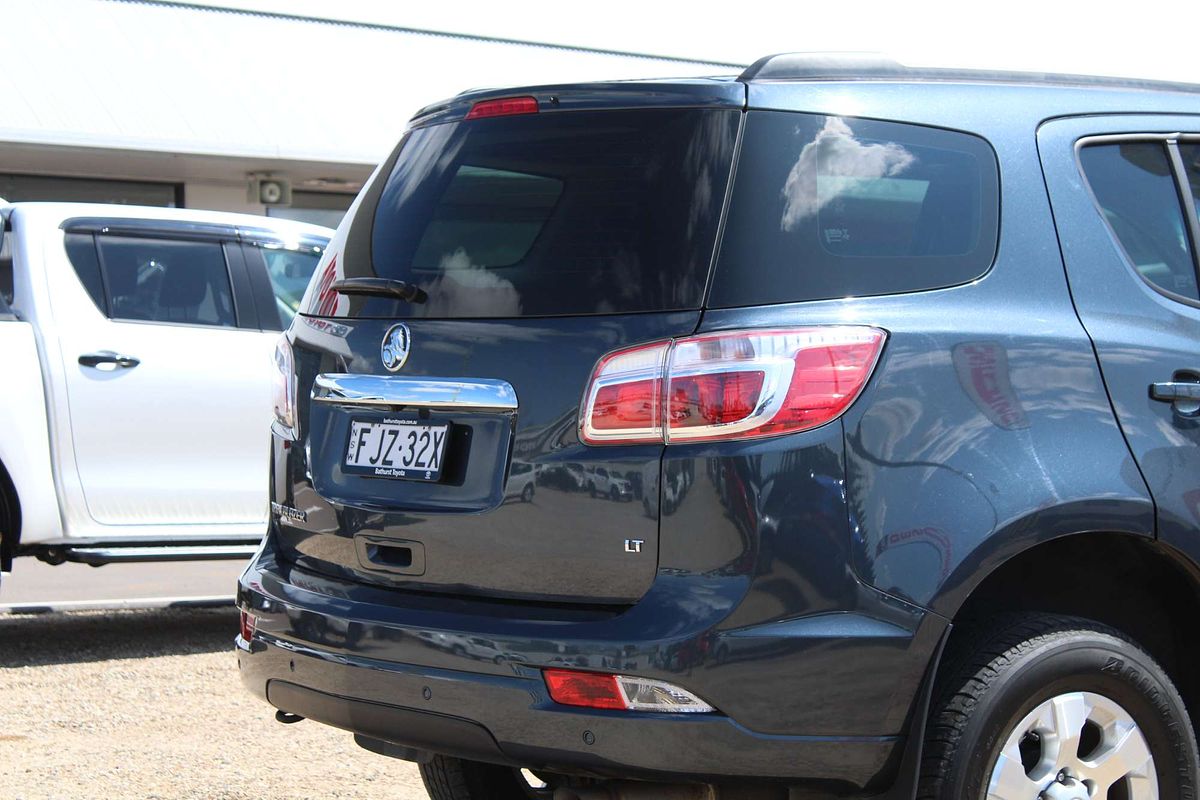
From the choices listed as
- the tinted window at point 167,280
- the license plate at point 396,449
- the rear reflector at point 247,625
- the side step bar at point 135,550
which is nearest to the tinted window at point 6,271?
the tinted window at point 167,280

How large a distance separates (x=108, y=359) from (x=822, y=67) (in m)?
4.39

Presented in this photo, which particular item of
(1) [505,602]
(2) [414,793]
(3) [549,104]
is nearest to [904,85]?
(3) [549,104]

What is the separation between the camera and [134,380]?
670 cm

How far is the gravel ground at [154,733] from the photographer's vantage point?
4.65m

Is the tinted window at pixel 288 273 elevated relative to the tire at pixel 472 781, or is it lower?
elevated

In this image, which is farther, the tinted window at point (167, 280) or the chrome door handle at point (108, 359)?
the tinted window at point (167, 280)

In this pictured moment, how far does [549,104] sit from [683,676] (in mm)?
1243

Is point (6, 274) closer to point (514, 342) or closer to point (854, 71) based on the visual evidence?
point (514, 342)

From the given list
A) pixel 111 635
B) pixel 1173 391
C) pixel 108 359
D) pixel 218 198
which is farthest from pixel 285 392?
pixel 218 198

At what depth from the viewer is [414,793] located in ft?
15.1

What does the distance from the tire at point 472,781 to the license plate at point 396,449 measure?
961mm

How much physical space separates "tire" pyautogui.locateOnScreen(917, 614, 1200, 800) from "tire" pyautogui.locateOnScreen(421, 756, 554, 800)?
1.28 metres

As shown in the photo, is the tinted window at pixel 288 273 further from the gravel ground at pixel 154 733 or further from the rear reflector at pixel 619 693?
the rear reflector at pixel 619 693

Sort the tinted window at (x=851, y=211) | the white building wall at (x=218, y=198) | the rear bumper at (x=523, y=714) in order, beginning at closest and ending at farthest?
the rear bumper at (x=523, y=714), the tinted window at (x=851, y=211), the white building wall at (x=218, y=198)
